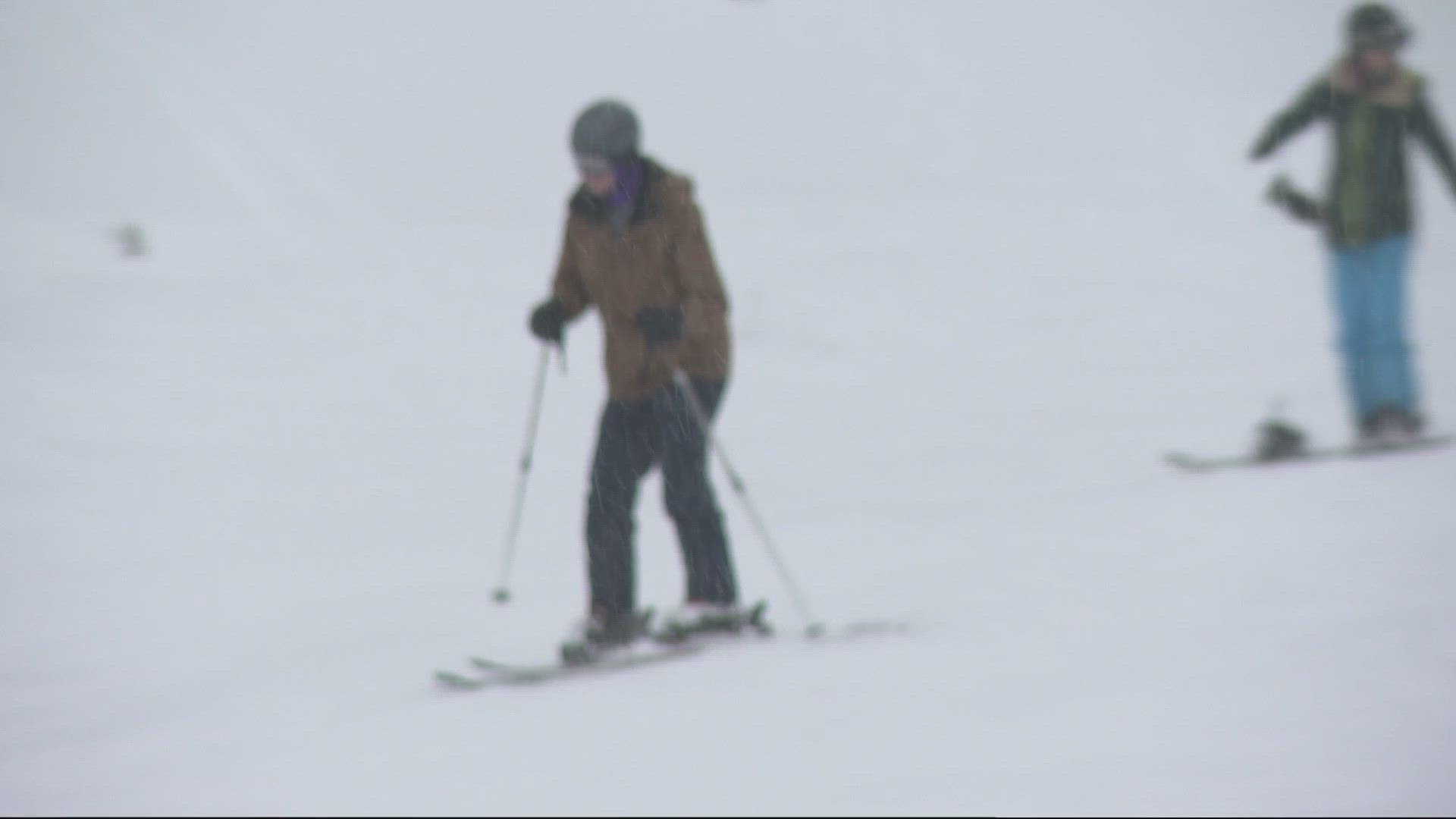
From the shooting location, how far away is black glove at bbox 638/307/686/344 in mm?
4488

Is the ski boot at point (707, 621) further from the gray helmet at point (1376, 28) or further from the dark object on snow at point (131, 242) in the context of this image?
the dark object on snow at point (131, 242)

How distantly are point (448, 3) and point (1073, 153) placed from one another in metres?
11.9

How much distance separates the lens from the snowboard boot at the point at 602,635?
14.9 ft

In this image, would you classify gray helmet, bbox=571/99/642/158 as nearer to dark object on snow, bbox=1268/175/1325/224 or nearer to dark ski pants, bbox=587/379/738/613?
dark ski pants, bbox=587/379/738/613

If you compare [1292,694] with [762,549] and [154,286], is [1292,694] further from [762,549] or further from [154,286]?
[154,286]

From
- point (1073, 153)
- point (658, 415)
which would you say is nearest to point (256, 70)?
point (1073, 153)

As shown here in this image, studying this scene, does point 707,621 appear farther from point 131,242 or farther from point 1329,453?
point 131,242

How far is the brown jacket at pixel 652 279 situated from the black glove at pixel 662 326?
0.09 ft

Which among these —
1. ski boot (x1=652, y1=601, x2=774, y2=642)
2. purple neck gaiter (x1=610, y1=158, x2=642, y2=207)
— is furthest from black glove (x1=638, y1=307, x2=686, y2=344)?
ski boot (x1=652, y1=601, x2=774, y2=642)

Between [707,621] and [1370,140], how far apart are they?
13.5 ft

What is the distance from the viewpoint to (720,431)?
10703 millimetres

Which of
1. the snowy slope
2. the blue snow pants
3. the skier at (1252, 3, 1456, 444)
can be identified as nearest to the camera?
the snowy slope

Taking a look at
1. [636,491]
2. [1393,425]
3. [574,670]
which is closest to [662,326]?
[636,491]

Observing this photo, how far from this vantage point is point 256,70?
2442 centimetres
